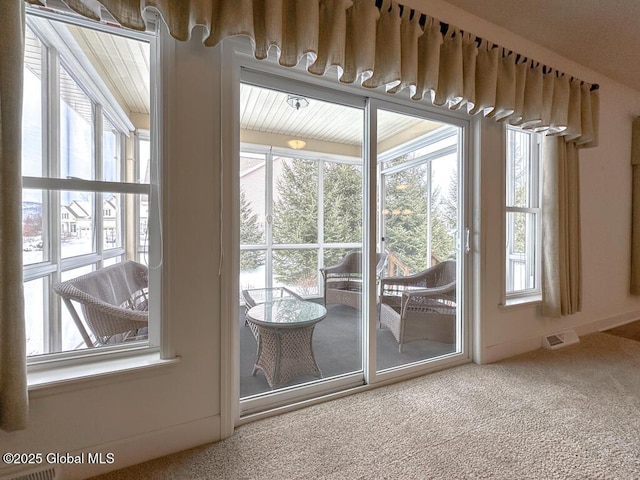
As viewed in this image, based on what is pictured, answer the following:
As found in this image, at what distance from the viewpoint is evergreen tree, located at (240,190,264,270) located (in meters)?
1.74

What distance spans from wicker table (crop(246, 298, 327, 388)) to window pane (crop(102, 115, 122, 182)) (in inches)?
41.4

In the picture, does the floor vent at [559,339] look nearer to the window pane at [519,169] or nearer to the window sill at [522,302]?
the window sill at [522,302]

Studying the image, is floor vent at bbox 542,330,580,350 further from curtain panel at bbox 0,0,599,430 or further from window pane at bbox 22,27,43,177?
window pane at bbox 22,27,43,177

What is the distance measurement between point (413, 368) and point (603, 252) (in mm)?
2429

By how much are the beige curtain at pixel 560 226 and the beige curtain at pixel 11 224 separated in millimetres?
3230

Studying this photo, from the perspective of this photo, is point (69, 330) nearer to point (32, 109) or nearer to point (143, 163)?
point (143, 163)

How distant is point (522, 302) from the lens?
236 cm

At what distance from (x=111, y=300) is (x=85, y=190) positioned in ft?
1.76

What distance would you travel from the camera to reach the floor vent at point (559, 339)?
248 centimetres

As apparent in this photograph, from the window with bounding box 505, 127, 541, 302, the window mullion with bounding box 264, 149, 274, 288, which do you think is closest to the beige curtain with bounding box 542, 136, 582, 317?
the window with bounding box 505, 127, 541, 302

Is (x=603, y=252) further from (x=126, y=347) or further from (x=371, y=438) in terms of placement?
(x=126, y=347)

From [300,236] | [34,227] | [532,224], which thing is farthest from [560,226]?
[34,227]

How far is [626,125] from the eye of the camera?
2938 mm

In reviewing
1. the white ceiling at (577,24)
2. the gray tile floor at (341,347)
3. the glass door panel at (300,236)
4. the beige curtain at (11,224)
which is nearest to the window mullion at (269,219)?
the glass door panel at (300,236)
